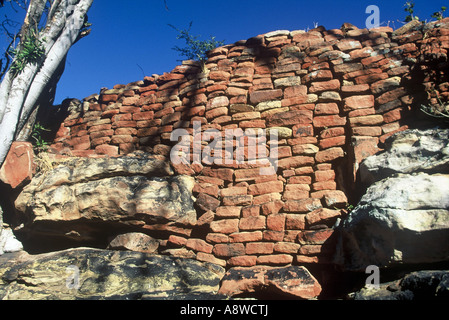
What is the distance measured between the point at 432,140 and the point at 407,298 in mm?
1225

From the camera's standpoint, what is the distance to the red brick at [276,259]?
241 cm

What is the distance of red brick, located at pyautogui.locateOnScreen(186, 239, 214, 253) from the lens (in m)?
2.67

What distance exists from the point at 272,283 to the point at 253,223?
55cm

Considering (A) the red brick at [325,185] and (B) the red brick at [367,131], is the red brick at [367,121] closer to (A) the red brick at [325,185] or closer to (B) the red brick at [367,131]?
(B) the red brick at [367,131]

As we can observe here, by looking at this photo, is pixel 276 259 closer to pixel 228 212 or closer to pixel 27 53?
pixel 228 212

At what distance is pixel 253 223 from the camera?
8.62 ft

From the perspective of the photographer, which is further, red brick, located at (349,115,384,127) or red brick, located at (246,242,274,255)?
red brick, located at (349,115,384,127)

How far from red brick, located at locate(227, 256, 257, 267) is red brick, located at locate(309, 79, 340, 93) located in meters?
1.65

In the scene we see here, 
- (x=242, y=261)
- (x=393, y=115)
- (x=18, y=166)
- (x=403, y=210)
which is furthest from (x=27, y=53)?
(x=403, y=210)

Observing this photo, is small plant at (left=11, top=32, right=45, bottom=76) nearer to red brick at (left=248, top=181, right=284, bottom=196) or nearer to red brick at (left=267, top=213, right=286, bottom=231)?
red brick at (left=248, top=181, right=284, bottom=196)

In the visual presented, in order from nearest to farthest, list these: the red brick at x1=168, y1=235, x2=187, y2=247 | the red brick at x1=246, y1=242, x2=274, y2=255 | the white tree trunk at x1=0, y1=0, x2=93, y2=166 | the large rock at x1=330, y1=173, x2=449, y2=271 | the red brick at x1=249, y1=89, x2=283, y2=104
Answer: the large rock at x1=330, y1=173, x2=449, y2=271
the red brick at x1=246, y1=242, x2=274, y2=255
the red brick at x1=168, y1=235, x2=187, y2=247
the red brick at x1=249, y1=89, x2=283, y2=104
the white tree trunk at x1=0, y1=0, x2=93, y2=166

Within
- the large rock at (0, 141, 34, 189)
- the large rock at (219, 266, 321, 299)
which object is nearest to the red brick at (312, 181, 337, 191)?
the large rock at (219, 266, 321, 299)
